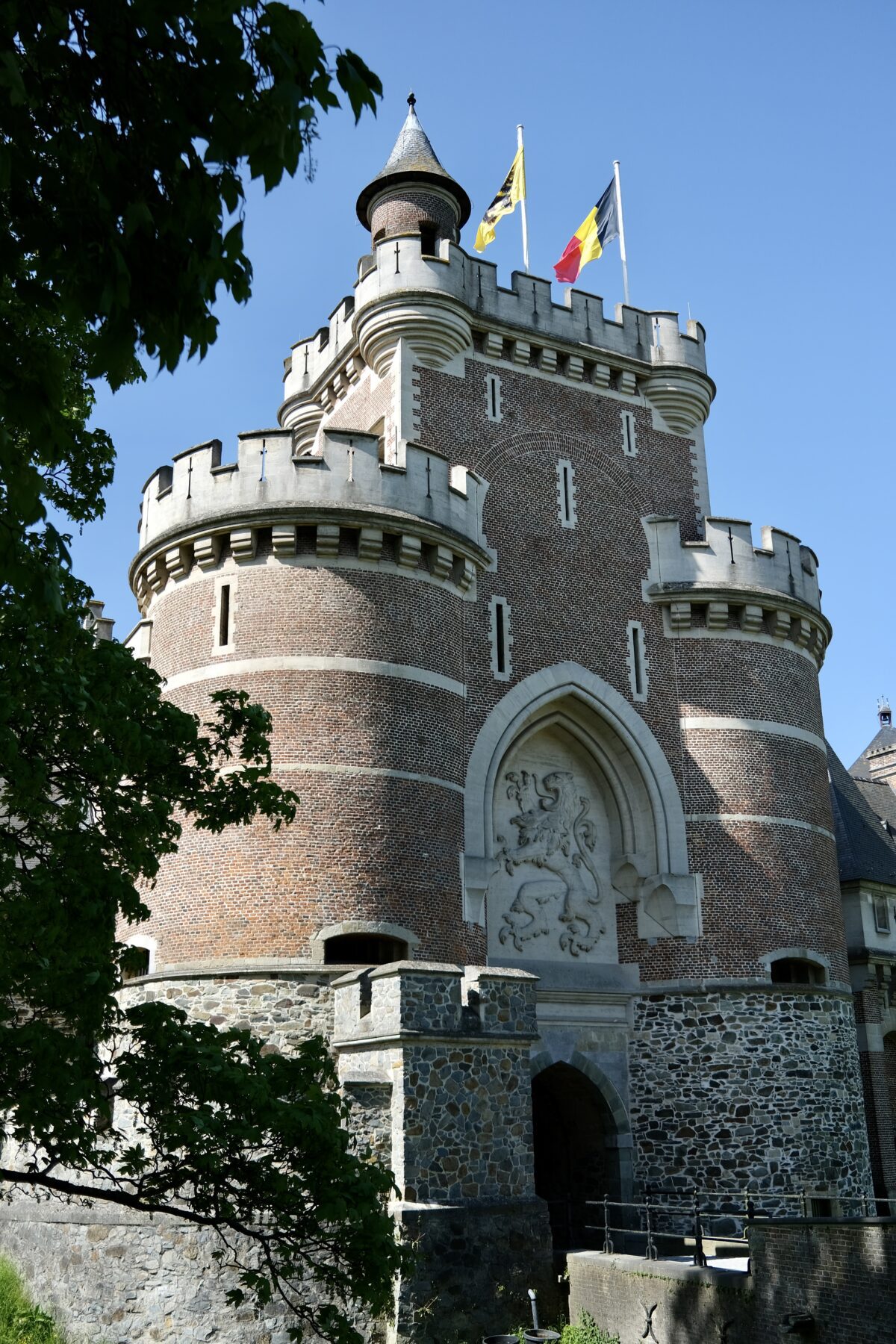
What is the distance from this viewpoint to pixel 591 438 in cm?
2198

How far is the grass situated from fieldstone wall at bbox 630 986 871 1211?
828 centimetres

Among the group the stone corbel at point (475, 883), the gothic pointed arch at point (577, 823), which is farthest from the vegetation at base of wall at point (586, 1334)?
the gothic pointed arch at point (577, 823)

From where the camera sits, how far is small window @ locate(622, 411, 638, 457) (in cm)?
2238

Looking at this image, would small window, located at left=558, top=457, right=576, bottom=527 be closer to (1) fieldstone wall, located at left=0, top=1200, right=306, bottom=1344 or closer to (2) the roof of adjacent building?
(2) the roof of adjacent building

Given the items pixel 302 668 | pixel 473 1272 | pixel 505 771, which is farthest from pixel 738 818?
pixel 473 1272

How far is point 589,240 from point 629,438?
449cm

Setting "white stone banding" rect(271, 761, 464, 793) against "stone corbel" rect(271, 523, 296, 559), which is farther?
"stone corbel" rect(271, 523, 296, 559)

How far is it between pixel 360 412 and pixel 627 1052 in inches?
440

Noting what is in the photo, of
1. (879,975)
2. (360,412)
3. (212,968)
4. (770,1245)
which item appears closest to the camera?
(770,1245)

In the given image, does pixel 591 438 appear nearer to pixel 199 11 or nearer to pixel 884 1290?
pixel 884 1290

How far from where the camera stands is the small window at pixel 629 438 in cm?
2238

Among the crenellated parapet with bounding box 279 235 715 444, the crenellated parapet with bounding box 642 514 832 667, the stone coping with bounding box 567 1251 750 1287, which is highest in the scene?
the crenellated parapet with bounding box 279 235 715 444

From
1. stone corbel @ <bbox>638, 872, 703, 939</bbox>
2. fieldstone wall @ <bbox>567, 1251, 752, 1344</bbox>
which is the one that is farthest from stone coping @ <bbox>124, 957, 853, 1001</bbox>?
stone corbel @ <bbox>638, 872, 703, 939</bbox>

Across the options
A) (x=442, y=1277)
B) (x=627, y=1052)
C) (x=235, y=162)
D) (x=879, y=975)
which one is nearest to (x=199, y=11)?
(x=235, y=162)
